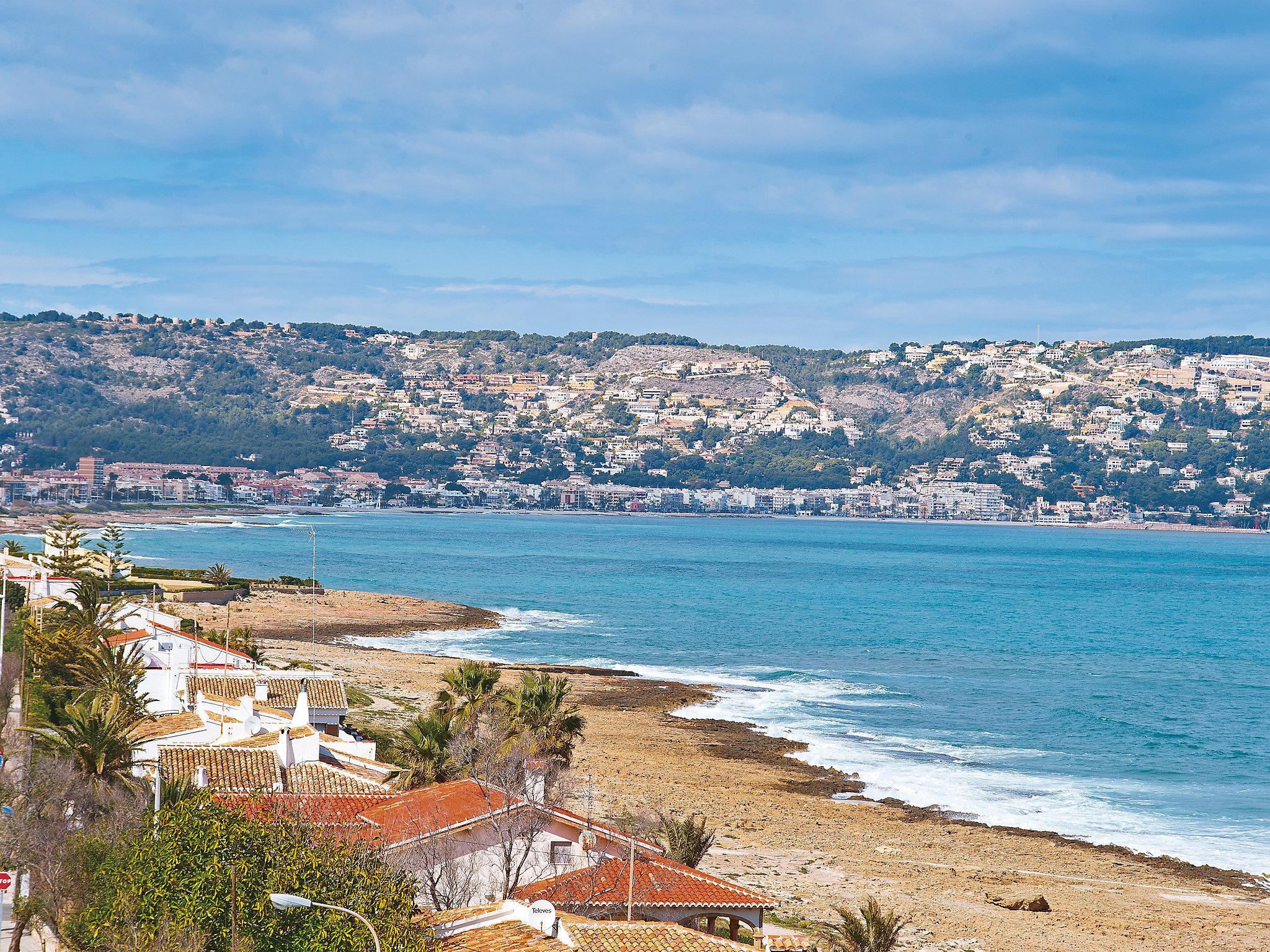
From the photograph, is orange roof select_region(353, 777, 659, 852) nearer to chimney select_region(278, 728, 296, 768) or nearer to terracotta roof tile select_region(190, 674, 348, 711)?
chimney select_region(278, 728, 296, 768)

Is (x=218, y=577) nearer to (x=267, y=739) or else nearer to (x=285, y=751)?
(x=267, y=739)

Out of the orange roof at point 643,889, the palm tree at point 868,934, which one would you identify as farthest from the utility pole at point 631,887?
the palm tree at point 868,934

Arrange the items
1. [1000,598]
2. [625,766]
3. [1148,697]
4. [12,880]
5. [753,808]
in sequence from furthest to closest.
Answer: [1000,598] → [1148,697] → [625,766] → [753,808] → [12,880]

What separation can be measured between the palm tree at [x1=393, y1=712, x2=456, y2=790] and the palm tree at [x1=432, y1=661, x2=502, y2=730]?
7.50 ft

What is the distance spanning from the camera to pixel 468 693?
27203 mm

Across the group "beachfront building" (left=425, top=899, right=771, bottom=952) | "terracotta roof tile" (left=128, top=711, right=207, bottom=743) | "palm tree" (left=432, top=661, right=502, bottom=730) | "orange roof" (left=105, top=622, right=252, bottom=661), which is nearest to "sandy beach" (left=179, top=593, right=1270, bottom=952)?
"palm tree" (left=432, top=661, right=502, bottom=730)

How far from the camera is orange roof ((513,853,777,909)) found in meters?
17.1

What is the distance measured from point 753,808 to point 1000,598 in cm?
7724

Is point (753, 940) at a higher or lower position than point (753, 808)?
higher

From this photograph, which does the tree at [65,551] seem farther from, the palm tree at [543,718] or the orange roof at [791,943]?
the orange roof at [791,943]

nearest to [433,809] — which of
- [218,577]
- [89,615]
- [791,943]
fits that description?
[791,943]

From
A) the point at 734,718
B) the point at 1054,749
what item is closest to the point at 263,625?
the point at 734,718

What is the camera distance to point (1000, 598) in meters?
106

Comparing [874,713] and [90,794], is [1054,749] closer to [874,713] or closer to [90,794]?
[874,713]
